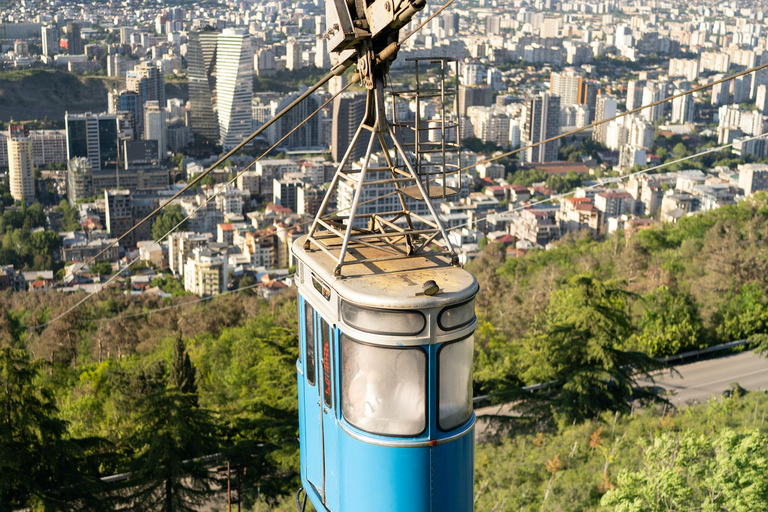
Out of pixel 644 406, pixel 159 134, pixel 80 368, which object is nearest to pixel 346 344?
pixel 644 406

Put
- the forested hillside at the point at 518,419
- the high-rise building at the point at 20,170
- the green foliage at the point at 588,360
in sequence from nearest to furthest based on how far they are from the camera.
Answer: the forested hillside at the point at 518,419
the green foliage at the point at 588,360
the high-rise building at the point at 20,170

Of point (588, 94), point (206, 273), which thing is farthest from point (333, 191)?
point (588, 94)

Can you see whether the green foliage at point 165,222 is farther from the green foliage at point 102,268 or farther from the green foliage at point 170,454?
the green foliage at point 170,454

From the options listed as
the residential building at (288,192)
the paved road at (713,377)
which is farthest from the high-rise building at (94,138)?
the paved road at (713,377)

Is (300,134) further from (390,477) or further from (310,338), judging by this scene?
(390,477)

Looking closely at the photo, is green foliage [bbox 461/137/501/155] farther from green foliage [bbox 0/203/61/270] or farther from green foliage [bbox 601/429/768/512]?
green foliage [bbox 601/429/768/512]

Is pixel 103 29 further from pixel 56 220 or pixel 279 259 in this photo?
pixel 279 259

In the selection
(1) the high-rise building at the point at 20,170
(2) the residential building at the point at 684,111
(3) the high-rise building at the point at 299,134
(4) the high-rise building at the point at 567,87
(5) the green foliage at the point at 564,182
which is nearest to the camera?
(1) the high-rise building at the point at 20,170
